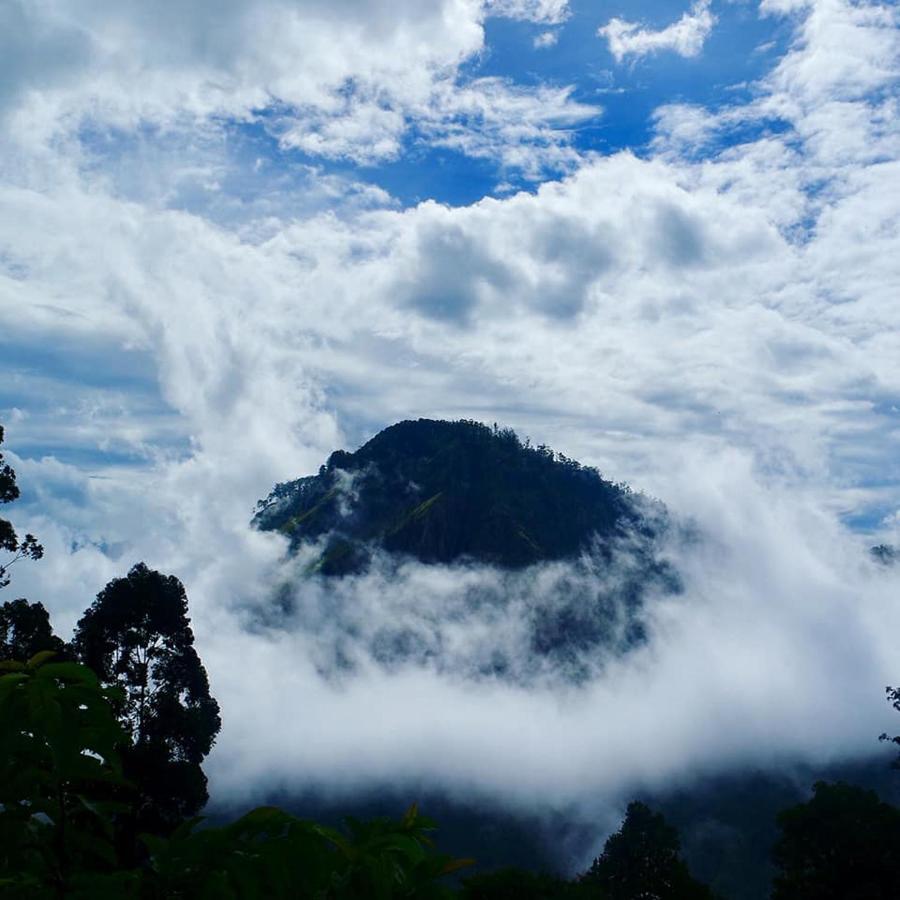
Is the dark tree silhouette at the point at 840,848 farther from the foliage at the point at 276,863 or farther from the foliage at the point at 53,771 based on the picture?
the foliage at the point at 53,771

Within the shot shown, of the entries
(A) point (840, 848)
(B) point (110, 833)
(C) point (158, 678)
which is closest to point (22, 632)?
(C) point (158, 678)

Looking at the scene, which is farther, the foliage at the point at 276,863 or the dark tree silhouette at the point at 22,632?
the dark tree silhouette at the point at 22,632

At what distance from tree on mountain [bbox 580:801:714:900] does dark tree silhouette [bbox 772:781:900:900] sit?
666cm

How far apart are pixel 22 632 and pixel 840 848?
53.5m

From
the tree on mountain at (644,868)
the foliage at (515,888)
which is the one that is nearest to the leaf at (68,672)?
the foliage at (515,888)

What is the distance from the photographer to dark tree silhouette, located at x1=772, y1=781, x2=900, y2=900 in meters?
55.6

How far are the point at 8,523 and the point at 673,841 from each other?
200 ft

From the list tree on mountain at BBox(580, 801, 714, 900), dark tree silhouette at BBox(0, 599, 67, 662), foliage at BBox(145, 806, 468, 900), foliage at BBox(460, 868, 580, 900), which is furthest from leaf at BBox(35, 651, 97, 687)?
tree on mountain at BBox(580, 801, 714, 900)

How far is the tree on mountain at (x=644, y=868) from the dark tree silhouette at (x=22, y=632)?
4081cm

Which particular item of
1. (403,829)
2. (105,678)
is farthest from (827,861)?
(403,829)

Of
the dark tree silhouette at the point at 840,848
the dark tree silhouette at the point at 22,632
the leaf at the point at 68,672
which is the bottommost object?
the dark tree silhouette at the point at 840,848

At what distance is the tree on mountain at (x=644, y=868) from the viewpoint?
64062 millimetres

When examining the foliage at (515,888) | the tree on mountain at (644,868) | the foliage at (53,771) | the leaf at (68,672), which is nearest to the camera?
the foliage at (53,771)

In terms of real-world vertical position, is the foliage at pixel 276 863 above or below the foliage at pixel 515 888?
above
